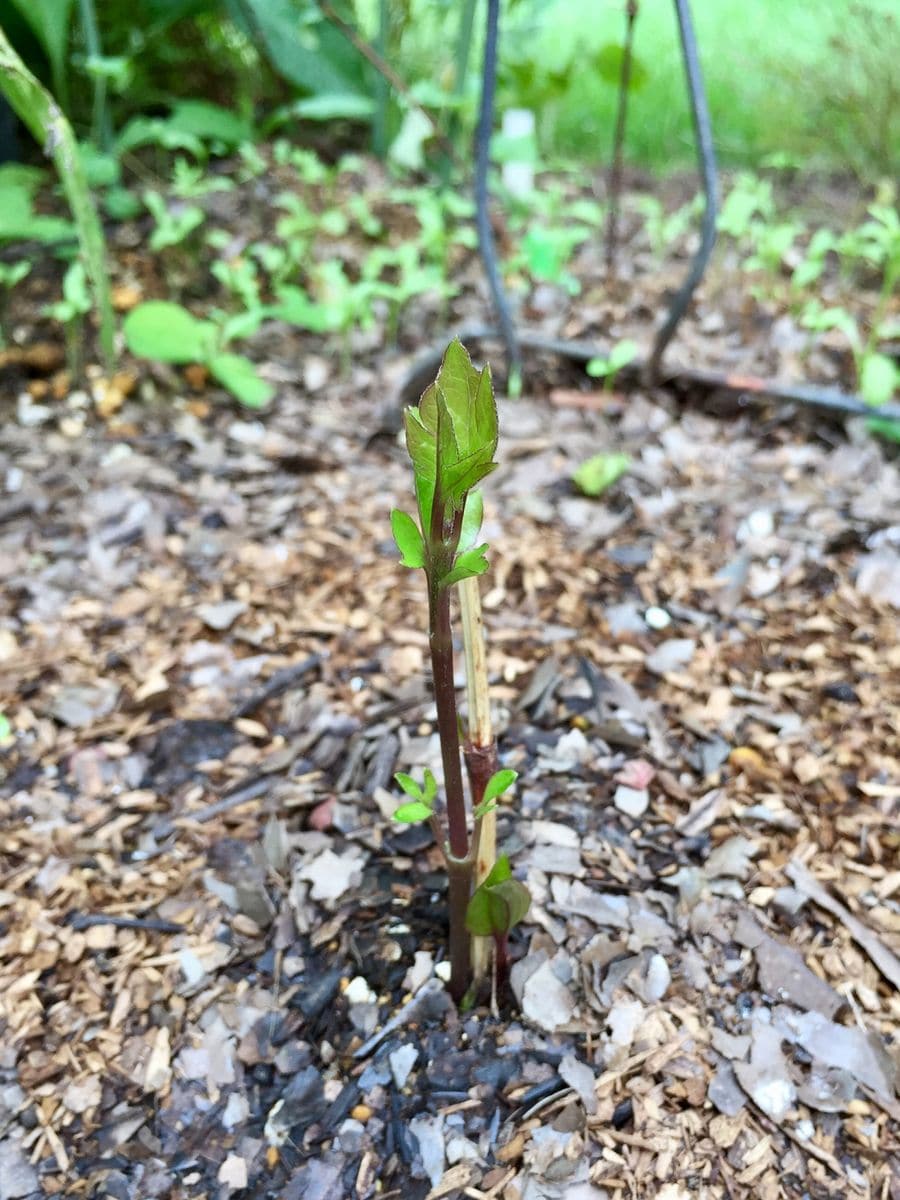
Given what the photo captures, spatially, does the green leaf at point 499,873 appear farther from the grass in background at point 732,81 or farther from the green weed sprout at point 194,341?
the grass in background at point 732,81

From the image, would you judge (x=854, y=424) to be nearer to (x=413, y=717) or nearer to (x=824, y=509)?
(x=824, y=509)

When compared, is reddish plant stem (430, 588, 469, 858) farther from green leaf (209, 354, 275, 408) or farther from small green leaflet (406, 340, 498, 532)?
green leaf (209, 354, 275, 408)

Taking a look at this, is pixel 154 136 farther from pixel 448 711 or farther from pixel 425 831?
pixel 448 711

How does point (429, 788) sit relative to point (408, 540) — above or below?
below

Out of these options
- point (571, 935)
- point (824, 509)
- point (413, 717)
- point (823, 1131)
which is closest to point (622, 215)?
point (824, 509)

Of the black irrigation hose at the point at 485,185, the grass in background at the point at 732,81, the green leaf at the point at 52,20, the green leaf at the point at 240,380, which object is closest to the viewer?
the black irrigation hose at the point at 485,185

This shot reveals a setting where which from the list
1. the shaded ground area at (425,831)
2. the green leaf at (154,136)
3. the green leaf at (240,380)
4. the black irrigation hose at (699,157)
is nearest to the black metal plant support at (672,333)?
the black irrigation hose at (699,157)

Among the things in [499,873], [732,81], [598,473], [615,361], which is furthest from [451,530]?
[732,81]
